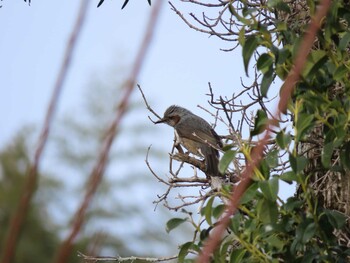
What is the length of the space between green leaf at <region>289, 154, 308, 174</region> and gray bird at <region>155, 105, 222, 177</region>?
2625mm

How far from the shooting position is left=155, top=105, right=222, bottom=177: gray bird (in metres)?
6.08

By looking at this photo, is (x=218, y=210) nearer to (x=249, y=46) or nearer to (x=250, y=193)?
(x=250, y=193)

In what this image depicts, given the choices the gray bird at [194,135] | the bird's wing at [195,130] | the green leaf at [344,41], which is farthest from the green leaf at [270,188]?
the bird's wing at [195,130]

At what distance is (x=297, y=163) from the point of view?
9.46ft

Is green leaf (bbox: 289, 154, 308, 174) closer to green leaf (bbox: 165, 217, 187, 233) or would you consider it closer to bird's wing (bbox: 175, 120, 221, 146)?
green leaf (bbox: 165, 217, 187, 233)

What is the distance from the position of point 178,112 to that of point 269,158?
15.2ft

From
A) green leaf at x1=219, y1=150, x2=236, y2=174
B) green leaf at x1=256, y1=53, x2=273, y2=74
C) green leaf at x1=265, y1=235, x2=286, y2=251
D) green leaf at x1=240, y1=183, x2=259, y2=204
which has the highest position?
green leaf at x1=256, y1=53, x2=273, y2=74

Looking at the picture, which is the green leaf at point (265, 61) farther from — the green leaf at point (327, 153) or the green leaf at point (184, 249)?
the green leaf at point (184, 249)

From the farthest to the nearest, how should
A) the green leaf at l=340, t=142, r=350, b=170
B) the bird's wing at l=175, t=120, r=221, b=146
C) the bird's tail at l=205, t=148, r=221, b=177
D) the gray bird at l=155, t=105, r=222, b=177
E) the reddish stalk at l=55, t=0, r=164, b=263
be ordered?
the bird's wing at l=175, t=120, r=221, b=146, the gray bird at l=155, t=105, r=222, b=177, the bird's tail at l=205, t=148, r=221, b=177, the green leaf at l=340, t=142, r=350, b=170, the reddish stalk at l=55, t=0, r=164, b=263

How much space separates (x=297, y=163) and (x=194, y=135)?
117 inches

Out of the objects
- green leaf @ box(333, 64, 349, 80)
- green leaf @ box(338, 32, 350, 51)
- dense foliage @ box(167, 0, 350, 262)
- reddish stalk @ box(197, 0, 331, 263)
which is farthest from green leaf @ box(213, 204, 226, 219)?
reddish stalk @ box(197, 0, 331, 263)

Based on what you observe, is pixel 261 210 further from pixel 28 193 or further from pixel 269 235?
pixel 28 193

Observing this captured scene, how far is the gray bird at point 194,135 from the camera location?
6.08 m

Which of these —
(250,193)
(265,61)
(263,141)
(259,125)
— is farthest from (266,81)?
(263,141)
